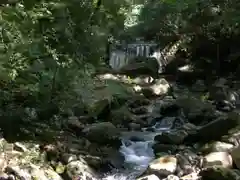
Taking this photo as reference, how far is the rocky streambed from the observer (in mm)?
5996

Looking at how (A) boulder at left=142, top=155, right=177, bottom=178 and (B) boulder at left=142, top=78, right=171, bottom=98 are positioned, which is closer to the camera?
(A) boulder at left=142, top=155, right=177, bottom=178

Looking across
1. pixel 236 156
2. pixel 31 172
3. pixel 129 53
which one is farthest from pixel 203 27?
pixel 31 172

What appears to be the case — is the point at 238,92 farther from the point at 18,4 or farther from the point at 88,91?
the point at 18,4

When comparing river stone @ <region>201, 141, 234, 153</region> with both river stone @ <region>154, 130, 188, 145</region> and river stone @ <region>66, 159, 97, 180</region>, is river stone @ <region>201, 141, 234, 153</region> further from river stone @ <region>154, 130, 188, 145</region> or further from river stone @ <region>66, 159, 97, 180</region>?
river stone @ <region>66, 159, 97, 180</region>

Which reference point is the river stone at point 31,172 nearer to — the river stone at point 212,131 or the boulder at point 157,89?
the river stone at point 212,131

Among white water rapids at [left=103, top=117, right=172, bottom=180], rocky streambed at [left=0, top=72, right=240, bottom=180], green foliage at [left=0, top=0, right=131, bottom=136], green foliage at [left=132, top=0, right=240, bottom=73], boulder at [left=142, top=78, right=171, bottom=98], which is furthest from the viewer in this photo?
green foliage at [left=132, top=0, right=240, bottom=73]

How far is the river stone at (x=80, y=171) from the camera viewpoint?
6.13 metres

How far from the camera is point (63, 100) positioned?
21.2 feet

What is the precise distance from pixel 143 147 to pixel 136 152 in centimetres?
23

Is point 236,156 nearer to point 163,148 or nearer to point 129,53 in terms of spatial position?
point 163,148

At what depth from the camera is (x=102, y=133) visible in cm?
758

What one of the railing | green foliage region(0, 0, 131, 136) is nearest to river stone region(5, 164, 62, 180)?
green foliage region(0, 0, 131, 136)

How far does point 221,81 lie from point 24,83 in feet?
25.3

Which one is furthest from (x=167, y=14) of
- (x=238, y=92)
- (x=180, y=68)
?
(x=238, y=92)
